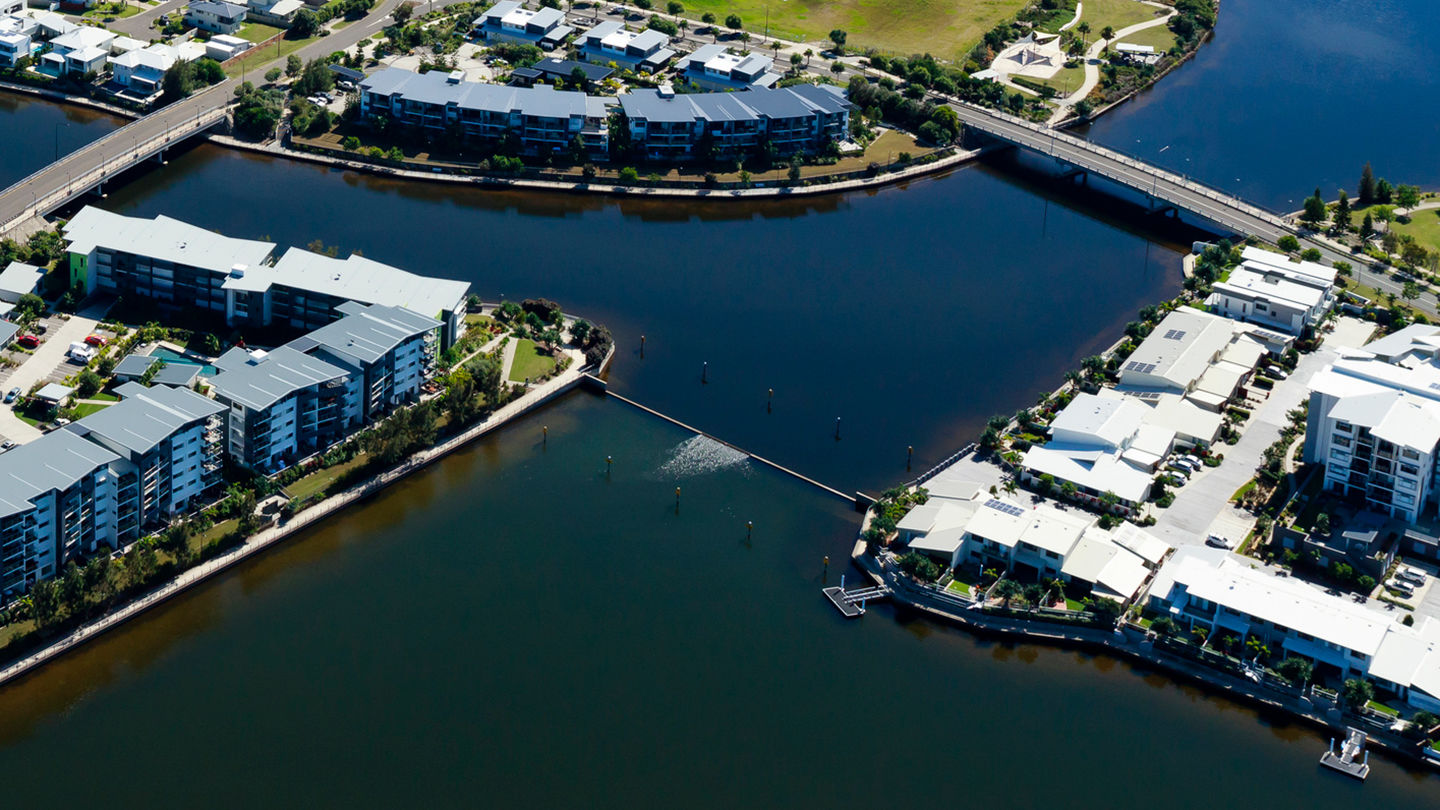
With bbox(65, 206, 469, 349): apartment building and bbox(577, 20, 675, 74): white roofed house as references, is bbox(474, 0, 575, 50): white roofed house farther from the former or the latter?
bbox(65, 206, 469, 349): apartment building

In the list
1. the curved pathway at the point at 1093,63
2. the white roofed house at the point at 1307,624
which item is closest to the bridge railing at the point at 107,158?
the curved pathway at the point at 1093,63

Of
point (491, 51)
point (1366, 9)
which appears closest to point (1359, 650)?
point (491, 51)

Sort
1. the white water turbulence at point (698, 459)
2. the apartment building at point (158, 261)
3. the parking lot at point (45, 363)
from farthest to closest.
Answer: the apartment building at point (158, 261) → the white water turbulence at point (698, 459) → the parking lot at point (45, 363)

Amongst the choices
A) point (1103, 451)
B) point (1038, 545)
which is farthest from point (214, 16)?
point (1038, 545)

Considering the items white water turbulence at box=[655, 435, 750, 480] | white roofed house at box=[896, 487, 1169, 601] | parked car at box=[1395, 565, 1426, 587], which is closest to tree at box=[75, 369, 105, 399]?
white water turbulence at box=[655, 435, 750, 480]

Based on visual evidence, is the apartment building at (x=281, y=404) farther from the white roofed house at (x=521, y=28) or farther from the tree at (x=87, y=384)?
the white roofed house at (x=521, y=28)
